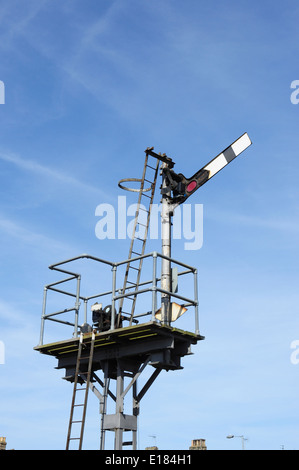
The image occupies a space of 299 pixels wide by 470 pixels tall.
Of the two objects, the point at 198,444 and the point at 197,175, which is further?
the point at 198,444

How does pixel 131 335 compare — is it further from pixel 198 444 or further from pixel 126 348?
pixel 198 444

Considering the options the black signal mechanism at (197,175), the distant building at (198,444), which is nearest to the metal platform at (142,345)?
the black signal mechanism at (197,175)

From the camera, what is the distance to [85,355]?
16.8 m

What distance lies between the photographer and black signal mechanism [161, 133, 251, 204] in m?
17.8

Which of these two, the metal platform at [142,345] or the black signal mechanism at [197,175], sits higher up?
the black signal mechanism at [197,175]

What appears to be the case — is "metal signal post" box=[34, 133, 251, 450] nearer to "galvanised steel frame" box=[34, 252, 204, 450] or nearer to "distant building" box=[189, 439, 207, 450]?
"galvanised steel frame" box=[34, 252, 204, 450]

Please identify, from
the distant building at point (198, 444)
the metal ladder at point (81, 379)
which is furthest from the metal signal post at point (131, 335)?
the distant building at point (198, 444)

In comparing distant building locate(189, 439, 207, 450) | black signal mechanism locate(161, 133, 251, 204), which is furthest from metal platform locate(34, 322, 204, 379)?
distant building locate(189, 439, 207, 450)

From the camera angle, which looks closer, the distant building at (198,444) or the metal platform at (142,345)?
the metal platform at (142,345)

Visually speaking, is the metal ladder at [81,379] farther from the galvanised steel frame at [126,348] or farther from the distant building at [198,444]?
the distant building at [198,444]

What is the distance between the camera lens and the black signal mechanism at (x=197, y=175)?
1775 centimetres

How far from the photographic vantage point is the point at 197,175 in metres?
18.1

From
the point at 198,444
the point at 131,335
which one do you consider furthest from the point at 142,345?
the point at 198,444
